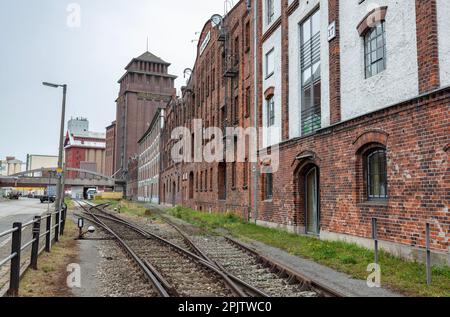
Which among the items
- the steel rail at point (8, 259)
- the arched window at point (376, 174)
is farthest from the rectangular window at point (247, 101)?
the steel rail at point (8, 259)

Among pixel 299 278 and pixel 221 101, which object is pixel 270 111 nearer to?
pixel 221 101

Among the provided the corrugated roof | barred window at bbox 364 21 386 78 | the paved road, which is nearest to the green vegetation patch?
barred window at bbox 364 21 386 78

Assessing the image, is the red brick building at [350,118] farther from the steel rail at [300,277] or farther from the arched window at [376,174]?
the steel rail at [300,277]

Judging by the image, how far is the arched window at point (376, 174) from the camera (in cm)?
1113

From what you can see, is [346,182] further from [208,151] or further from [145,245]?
[208,151]

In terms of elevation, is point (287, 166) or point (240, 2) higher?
point (240, 2)

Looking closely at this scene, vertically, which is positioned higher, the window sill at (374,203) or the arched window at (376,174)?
the arched window at (376,174)

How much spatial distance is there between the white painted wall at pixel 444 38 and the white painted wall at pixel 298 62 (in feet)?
16.2

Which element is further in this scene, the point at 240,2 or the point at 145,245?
the point at 240,2

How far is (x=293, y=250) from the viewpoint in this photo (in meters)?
11.9

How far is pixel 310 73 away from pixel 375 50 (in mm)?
3989

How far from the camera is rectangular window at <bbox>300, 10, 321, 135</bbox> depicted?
1487 cm

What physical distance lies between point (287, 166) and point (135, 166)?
233ft

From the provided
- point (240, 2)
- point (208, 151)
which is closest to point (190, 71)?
point (208, 151)
